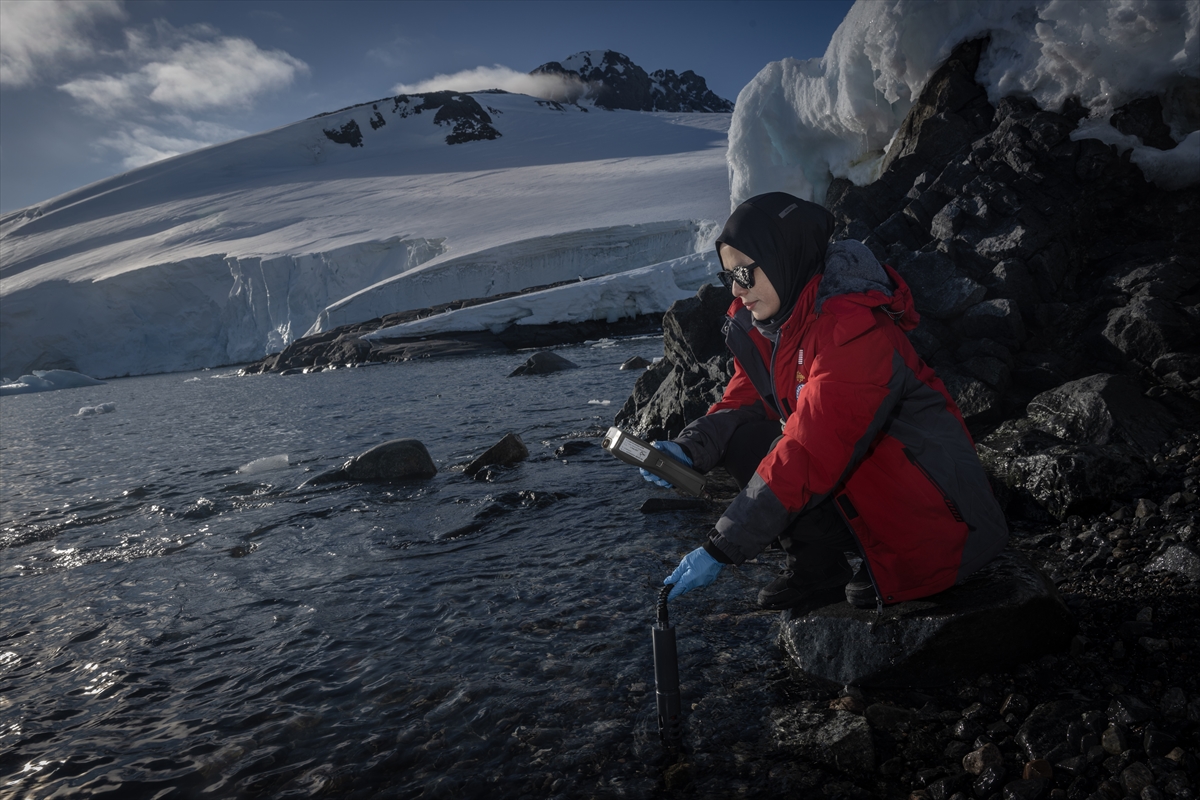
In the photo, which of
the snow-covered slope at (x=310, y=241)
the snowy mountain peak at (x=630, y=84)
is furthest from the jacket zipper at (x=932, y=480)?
the snowy mountain peak at (x=630, y=84)

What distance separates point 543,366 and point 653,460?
44.1 ft

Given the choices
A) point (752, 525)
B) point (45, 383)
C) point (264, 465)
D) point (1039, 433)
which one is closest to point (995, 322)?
point (1039, 433)

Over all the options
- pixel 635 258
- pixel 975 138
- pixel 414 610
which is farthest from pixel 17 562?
pixel 635 258

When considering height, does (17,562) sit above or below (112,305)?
below

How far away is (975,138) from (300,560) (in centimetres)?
726

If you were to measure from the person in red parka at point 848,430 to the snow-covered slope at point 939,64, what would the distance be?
4.82m

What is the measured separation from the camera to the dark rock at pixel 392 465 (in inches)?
267

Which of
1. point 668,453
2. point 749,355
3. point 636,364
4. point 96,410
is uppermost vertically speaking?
point 749,355

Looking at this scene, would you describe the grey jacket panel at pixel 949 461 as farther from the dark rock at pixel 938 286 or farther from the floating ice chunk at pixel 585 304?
the floating ice chunk at pixel 585 304

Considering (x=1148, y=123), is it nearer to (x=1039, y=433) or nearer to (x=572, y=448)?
(x=1039, y=433)

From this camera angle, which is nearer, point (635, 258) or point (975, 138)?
point (975, 138)

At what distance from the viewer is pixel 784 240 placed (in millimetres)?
2320

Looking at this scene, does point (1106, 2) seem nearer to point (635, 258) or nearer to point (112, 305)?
point (635, 258)

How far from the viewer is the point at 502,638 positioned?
324 centimetres
